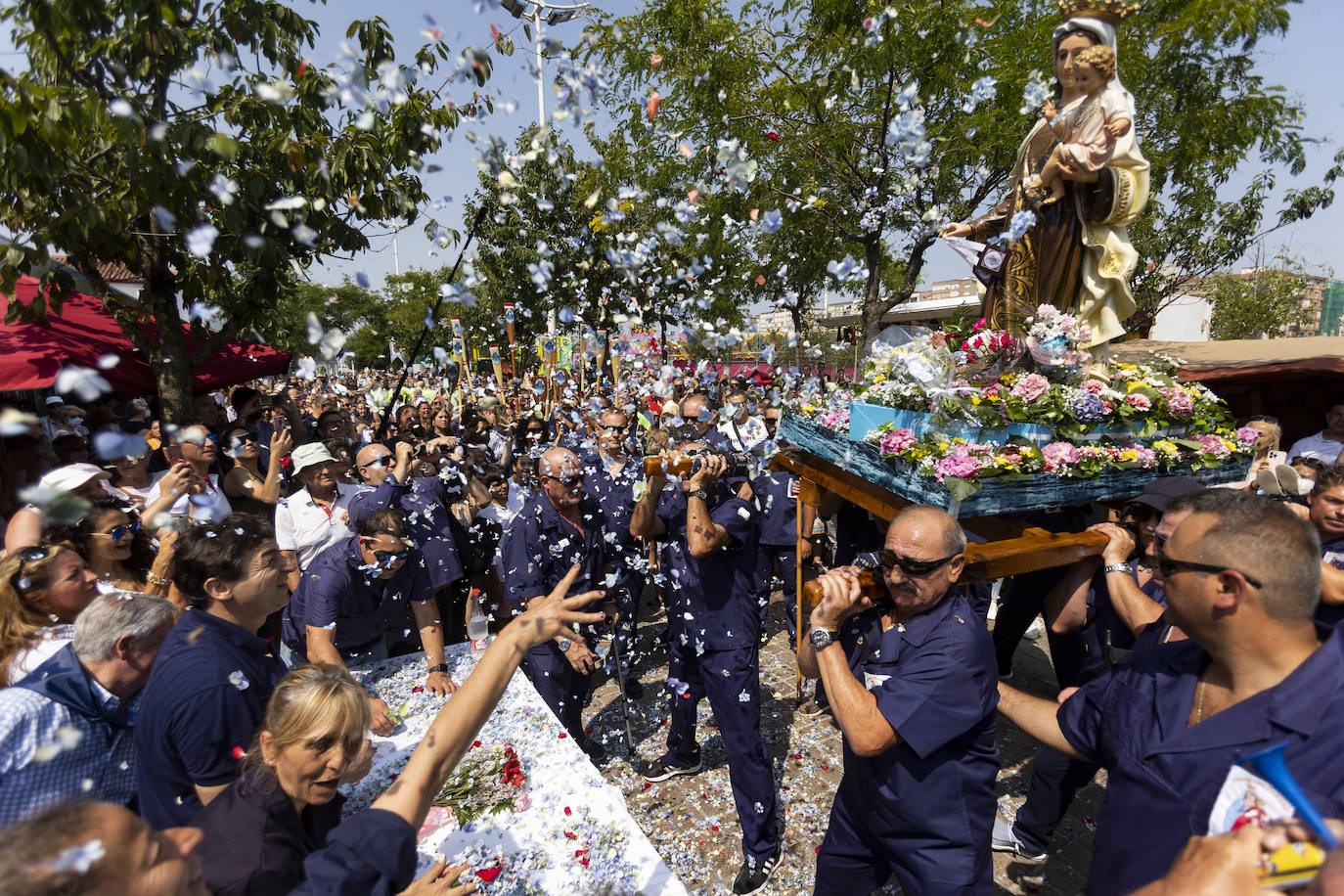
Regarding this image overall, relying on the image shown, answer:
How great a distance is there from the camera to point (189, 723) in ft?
7.25

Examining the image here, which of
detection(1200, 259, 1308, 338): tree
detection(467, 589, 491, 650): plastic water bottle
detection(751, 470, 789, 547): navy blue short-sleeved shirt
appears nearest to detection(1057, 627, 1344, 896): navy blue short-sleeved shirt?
detection(751, 470, 789, 547): navy blue short-sleeved shirt

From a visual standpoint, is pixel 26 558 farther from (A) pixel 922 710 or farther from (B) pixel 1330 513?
(B) pixel 1330 513

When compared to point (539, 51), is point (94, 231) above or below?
below

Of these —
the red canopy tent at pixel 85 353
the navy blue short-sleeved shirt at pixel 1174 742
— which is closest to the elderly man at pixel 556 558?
the navy blue short-sleeved shirt at pixel 1174 742

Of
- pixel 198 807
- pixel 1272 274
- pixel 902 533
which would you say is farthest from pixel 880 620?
pixel 1272 274

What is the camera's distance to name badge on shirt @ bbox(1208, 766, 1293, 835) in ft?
4.77

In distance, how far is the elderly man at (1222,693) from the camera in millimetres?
1673

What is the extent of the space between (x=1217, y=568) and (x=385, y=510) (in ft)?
13.0

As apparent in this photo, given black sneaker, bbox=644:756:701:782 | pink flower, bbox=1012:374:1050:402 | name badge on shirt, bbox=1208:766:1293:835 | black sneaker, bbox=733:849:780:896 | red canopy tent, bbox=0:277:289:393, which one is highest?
red canopy tent, bbox=0:277:289:393

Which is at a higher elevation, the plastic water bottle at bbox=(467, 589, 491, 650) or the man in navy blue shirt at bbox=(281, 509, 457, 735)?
the man in navy blue shirt at bbox=(281, 509, 457, 735)

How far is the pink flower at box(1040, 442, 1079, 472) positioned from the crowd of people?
1.23 feet

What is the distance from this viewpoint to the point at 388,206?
17.4 feet

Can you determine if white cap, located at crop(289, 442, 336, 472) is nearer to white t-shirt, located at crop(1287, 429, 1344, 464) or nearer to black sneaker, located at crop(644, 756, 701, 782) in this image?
black sneaker, located at crop(644, 756, 701, 782)

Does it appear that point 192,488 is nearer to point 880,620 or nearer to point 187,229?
point 187,229
